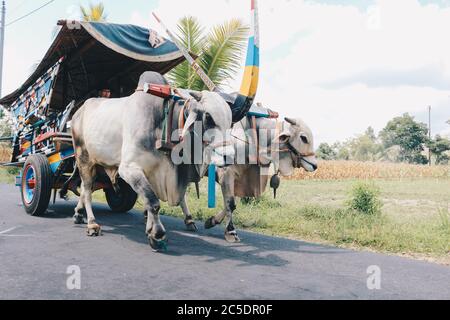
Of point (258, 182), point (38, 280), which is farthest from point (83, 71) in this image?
point (38, 280)

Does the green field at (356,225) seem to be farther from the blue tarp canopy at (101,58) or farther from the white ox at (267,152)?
the blue tarp canopy at (101,58)

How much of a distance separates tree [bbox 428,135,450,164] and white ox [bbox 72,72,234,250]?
1363 inches

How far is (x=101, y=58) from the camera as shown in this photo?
6.92 m

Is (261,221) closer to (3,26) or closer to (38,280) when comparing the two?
(38,280)

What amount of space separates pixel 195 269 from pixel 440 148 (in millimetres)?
35934

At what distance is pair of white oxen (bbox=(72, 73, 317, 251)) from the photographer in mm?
4324

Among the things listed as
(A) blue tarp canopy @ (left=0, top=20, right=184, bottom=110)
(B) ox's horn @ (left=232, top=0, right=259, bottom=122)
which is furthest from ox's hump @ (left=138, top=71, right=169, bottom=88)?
(B) ox's horn @ (left=232, top=0, right=259, bottom=122)

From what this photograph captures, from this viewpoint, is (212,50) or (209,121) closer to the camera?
(209,121)

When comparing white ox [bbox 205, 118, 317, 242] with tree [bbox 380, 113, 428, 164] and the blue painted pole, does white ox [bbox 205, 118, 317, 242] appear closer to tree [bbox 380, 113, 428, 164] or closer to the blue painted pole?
the blue painted pole

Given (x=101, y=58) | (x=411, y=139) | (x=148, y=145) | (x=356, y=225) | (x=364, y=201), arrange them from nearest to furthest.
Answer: (x=148, y=145) < (x=356, y=225) < (x=101, y=58) < (x=364, y=201) < (x=411, y=139)

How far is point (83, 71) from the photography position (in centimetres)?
730

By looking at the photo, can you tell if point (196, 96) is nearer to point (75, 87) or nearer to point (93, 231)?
point (93, 231)

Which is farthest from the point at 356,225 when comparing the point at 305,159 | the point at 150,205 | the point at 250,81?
the point at 150,205

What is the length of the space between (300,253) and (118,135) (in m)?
2.59
